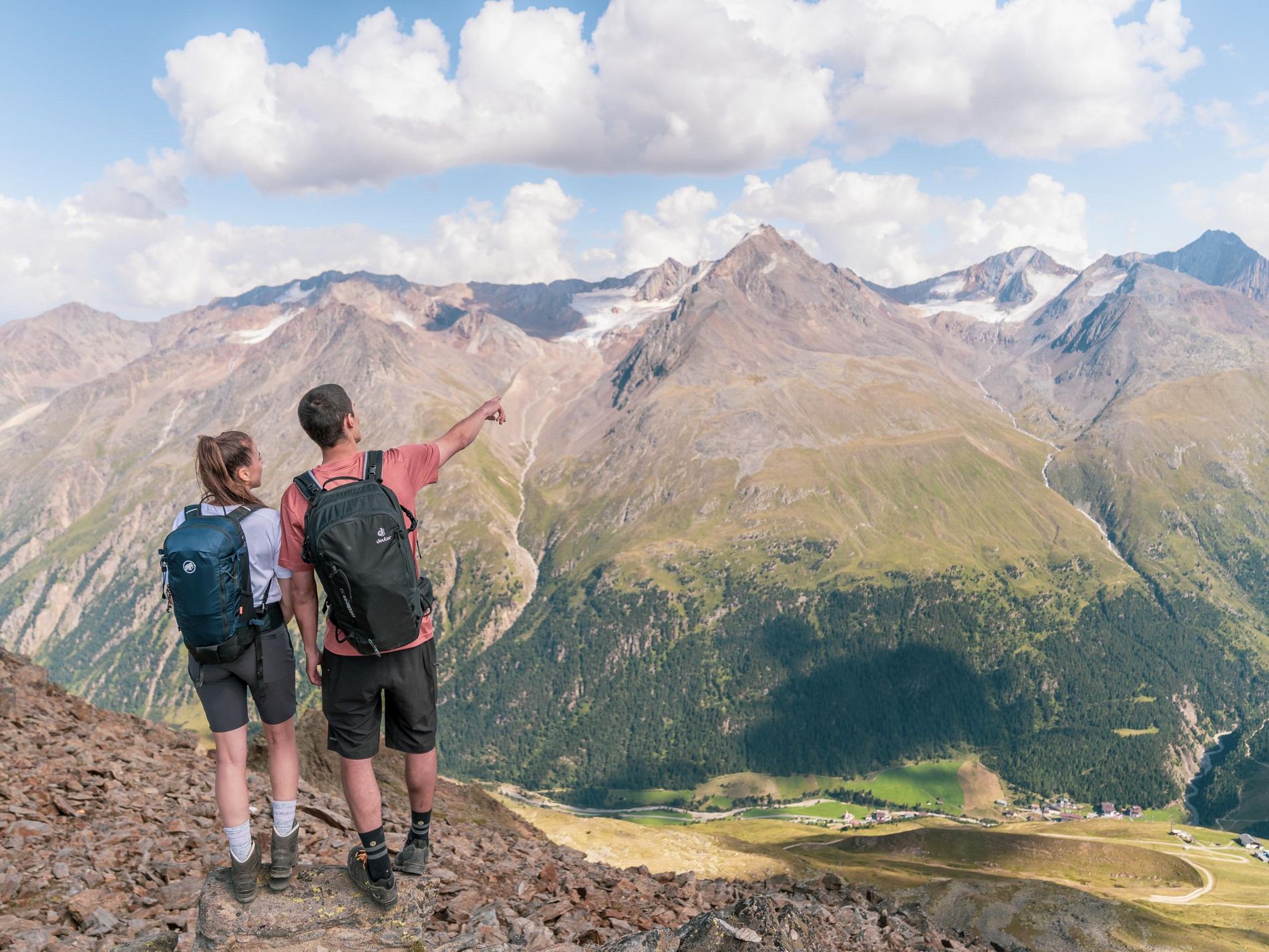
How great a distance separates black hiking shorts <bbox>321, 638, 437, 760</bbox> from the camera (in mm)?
10219

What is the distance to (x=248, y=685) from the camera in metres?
10.8

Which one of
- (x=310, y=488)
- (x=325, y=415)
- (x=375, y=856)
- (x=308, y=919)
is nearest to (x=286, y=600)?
(x=310, y=488)

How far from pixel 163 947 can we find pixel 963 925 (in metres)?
56.9

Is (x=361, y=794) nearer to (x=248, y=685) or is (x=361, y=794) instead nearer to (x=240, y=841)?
(x=240, y=841)

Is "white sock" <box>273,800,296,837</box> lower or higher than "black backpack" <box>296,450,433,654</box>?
lower

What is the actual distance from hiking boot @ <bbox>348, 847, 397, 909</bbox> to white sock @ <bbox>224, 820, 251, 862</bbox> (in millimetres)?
1363

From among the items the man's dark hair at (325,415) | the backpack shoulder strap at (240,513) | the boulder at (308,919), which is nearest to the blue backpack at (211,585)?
the backpack shoulder strap at (240,513)

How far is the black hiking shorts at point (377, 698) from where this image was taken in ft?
33.5

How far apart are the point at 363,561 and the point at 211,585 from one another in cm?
221

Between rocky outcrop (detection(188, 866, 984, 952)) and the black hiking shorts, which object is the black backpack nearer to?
the black hiking shorts

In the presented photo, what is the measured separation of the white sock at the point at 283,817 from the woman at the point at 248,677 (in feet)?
0.03

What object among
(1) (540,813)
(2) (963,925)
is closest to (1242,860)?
(2) (963,925)

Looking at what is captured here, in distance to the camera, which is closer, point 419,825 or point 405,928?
point 405,928

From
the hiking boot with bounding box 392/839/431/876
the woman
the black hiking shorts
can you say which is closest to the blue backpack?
the woman
